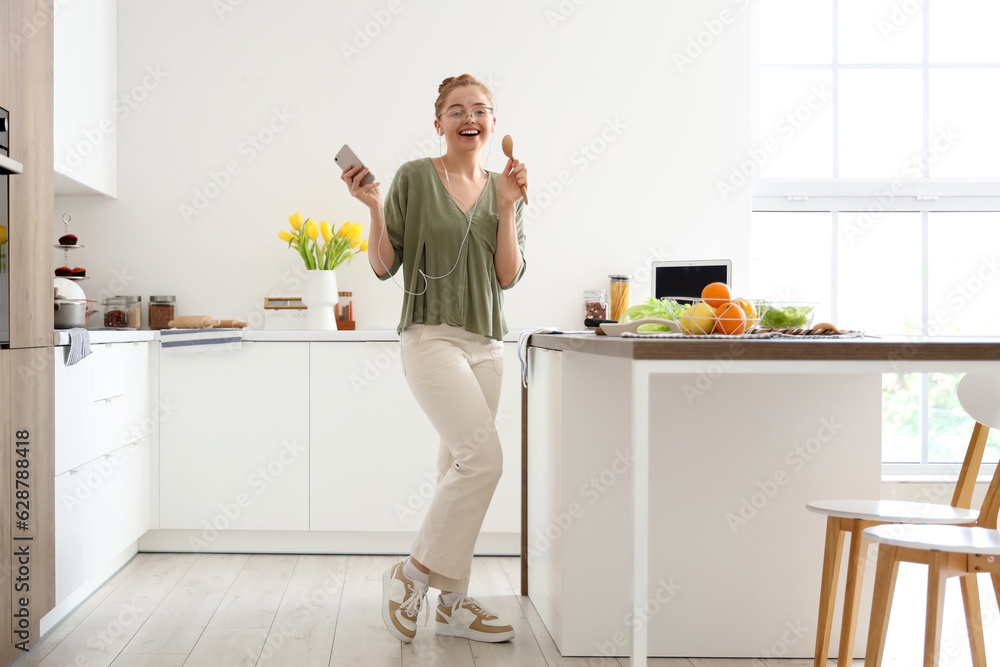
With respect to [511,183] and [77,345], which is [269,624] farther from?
[511,183]

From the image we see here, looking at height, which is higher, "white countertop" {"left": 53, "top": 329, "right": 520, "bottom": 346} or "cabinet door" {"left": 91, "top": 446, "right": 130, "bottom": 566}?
"white countertop" {"left": 53, "top": 329, "right": 520, "bottom": 346}

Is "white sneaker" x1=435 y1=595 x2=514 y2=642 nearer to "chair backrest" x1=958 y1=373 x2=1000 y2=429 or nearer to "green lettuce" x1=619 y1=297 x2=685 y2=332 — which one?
"green lettuce" x1=619 y1=297 x2=685 y2=332

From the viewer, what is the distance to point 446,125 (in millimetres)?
2098

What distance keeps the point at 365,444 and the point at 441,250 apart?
1145 mm

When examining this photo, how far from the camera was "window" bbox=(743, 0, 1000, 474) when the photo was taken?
3.60 m

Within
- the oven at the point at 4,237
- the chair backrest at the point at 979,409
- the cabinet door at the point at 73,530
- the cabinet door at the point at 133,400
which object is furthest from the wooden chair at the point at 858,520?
the cabinet door at the point at 133,400

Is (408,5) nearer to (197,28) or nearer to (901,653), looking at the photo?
(197,28)

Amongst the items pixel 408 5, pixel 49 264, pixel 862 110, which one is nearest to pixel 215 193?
pixel 408 5

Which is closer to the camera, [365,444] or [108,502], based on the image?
[108,502]

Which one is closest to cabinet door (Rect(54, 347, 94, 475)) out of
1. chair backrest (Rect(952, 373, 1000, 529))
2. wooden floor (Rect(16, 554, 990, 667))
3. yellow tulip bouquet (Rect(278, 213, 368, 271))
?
wooden floor (Rect(16, 554, 990, 667))

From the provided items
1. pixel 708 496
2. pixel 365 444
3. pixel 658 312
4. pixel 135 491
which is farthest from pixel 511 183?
pixel 135 491

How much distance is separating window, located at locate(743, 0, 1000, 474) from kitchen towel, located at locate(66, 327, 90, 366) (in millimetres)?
2679

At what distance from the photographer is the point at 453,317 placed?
6.73ft

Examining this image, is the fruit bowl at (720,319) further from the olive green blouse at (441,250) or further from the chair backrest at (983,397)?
the olive green blouse at (441,250)
